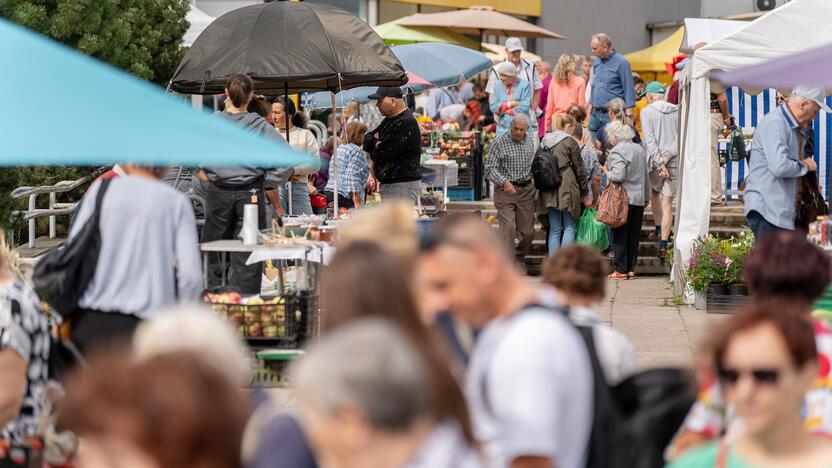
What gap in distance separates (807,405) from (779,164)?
593 centimetres

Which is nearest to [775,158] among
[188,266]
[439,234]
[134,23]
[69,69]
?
[188,266]

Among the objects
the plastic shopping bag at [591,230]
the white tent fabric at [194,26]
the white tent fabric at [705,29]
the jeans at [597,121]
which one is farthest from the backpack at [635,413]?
the white tent fabric at [194,26]

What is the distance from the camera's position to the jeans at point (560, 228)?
51.5ft

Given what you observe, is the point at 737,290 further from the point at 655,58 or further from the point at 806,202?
the point at 655,58

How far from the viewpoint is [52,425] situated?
218 inches

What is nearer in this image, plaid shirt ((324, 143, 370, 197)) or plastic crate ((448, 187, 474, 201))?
plaid shirt ((324, 143, 370, 197))

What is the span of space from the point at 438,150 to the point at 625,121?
2.60m

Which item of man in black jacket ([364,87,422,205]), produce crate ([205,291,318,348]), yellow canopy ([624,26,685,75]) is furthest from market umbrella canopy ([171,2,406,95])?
yellow canopy ([624,26,685,75])

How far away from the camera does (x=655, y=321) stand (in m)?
12.3

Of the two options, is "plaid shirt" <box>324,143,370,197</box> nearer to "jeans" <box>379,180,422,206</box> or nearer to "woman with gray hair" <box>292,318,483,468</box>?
"jeans" <box>379,180,422,206</box>

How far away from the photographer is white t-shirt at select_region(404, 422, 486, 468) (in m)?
3.07

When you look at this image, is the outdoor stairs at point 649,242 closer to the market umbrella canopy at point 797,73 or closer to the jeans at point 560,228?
the jeans at point 560,228

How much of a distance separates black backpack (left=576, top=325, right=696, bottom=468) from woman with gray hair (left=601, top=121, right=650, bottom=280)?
428 inches

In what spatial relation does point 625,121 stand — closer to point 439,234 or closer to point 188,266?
point 188,266
